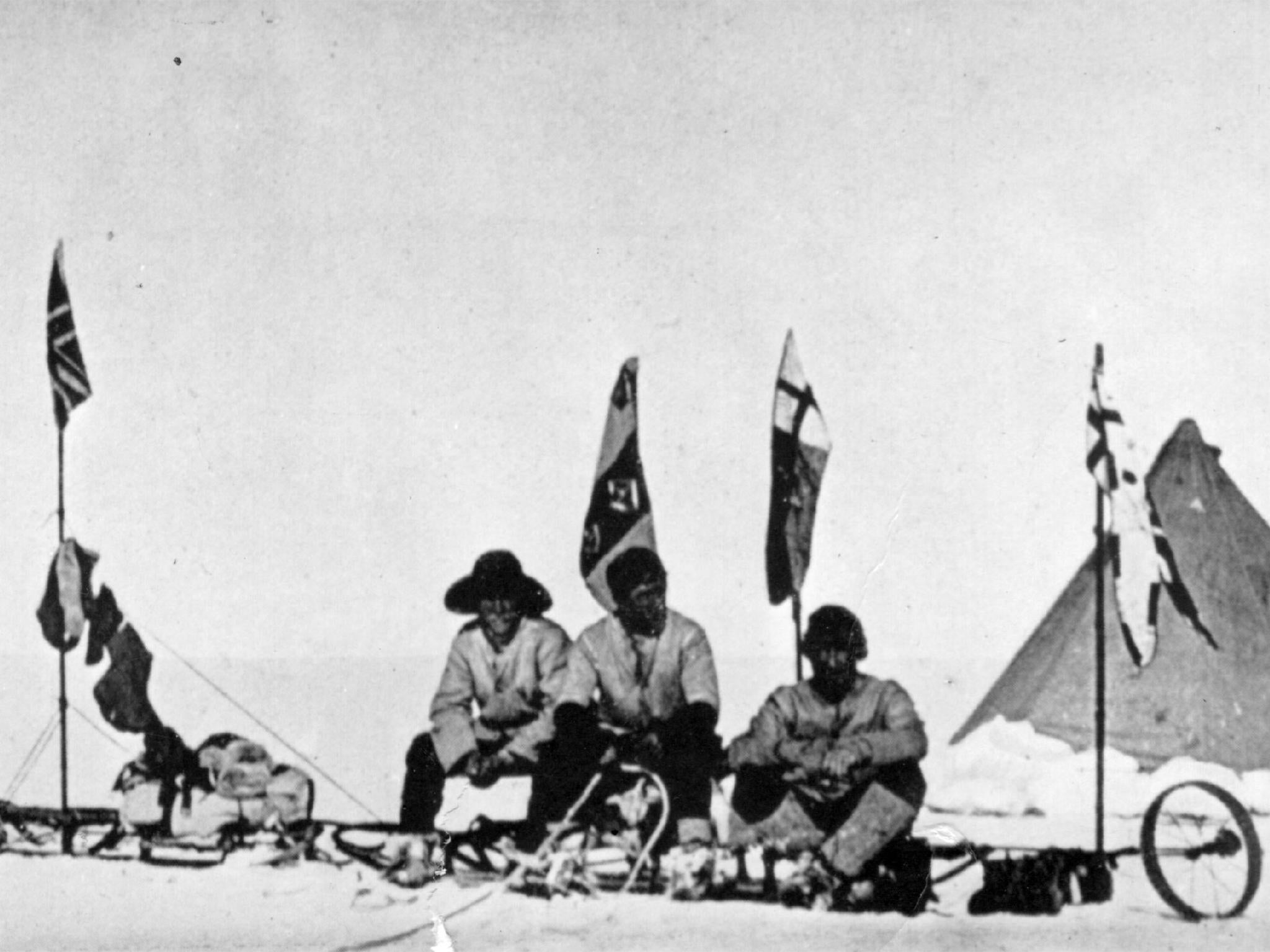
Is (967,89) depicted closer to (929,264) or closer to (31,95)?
(929,264)

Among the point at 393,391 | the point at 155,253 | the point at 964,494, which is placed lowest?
the point at 964,494

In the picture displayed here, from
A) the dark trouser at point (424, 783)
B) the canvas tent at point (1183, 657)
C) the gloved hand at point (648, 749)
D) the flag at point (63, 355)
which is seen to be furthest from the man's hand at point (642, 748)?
the flag at point (63, 355)

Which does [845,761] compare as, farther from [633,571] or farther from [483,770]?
[483,770]

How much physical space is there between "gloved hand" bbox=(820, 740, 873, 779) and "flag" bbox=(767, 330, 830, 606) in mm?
497

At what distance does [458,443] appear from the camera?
4.50 m

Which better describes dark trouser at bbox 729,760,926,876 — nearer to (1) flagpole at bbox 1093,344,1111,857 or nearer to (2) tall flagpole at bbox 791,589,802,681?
(2) tall flagpole at bbox 791,589,802,681

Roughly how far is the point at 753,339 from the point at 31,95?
2481 millimetres

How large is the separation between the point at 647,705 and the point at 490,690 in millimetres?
499

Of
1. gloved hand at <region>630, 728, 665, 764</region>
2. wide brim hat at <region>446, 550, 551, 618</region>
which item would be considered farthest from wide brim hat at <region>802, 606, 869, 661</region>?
wide brim hat at <region>446, 550, 551, 618</region>

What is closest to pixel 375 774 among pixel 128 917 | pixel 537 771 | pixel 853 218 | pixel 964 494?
pixel 537 771

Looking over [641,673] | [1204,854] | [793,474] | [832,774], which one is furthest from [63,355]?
[1204,854]

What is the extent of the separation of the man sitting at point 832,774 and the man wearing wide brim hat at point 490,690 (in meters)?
Answer: 0.64

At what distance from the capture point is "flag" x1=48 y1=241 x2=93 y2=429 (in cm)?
458

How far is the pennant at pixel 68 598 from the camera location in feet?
14.9
